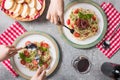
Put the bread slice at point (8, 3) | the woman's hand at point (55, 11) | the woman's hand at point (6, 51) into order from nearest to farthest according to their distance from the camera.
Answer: the woman's hand at point (55, 11) < the woman's hand at point (6, 51) < the bread slice at point (8, 3)

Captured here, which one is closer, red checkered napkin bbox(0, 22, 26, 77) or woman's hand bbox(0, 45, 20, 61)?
woman's hand bbox(0, 45, 20, 61)

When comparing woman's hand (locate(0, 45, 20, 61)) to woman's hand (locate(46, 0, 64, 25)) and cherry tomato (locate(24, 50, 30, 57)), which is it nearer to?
cherry tomato (locate(24, 50, 30, 57))

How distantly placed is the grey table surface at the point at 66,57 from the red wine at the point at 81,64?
0.03 metres

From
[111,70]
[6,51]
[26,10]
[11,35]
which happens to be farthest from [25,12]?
[111,70]

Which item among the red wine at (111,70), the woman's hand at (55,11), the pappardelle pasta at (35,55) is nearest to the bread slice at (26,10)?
→ the pappardelle pasta at (35,55)

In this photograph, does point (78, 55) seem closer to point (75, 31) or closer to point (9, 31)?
point (75, 31)

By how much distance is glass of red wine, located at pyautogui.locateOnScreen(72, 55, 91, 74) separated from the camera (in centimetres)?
175

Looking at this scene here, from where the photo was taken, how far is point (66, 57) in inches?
70.7

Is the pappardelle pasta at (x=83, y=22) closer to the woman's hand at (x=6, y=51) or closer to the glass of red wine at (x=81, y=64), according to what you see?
the glass of red wine at (x=81, y=64)

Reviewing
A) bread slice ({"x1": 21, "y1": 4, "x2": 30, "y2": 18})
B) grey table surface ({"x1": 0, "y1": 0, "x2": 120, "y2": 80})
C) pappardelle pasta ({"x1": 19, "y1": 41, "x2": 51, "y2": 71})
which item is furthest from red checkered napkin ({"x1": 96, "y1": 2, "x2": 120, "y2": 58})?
bread slice ({"x1": 21, "y1": 4, "x2": 30, "y2": 18})

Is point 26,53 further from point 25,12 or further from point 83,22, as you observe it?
point 83,22

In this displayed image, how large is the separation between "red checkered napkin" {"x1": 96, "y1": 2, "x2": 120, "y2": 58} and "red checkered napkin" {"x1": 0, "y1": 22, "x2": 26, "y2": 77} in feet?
1.30

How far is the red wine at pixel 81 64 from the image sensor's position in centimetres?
175

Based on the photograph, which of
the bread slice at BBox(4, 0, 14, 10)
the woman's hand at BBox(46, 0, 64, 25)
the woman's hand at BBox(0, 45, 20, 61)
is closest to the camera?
the woman's hand at BBox(46, 0, 64, 25)
